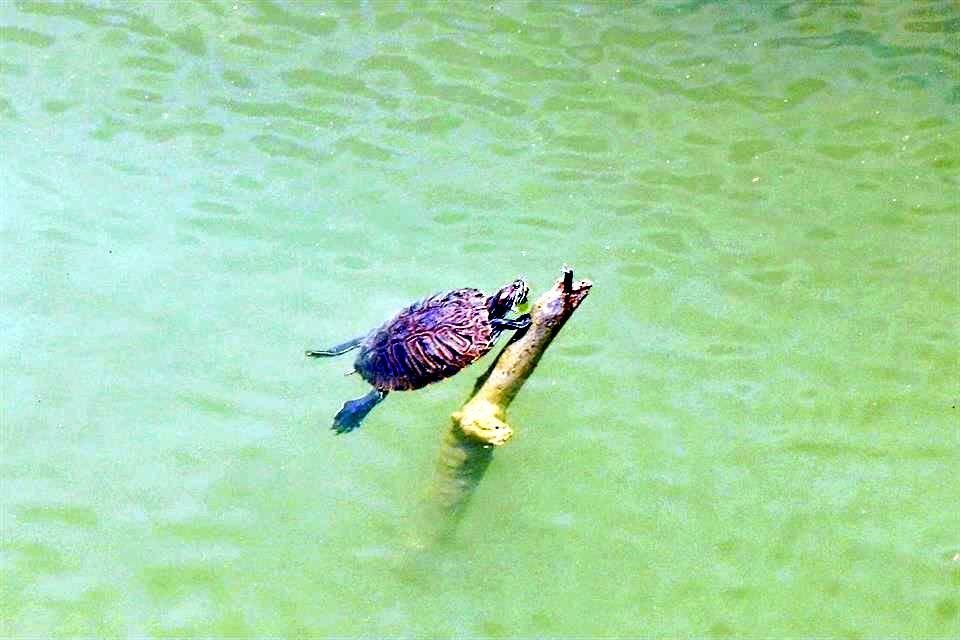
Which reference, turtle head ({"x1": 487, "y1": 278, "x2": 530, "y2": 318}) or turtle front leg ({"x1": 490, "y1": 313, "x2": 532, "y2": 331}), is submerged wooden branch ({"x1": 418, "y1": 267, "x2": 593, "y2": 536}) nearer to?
turtle front leg ({"x1": 490, "y1": 313, "x2": 532, "y2": 331})

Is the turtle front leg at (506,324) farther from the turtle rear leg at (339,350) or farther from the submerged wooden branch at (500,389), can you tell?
the turtle rear leg at (339,350)

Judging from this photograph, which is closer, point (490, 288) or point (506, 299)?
point (506, 299)

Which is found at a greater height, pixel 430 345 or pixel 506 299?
pixel 506 299

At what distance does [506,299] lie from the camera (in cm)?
418

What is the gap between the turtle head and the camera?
4.15m

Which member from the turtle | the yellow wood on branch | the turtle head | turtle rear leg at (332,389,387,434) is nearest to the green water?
turtle rear leg at (332,389,387,434)

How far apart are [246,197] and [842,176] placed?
3566 mm

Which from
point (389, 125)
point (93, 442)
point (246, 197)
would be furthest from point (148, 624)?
point (389, 125)

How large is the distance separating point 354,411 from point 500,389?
38.8 inches

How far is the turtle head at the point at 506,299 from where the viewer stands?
4148mm

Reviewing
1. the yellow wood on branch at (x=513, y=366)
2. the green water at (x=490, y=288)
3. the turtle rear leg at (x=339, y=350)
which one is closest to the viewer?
A: the yellow wood on branch at (x=513, y=366)

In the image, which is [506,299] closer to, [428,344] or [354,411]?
[428,344]

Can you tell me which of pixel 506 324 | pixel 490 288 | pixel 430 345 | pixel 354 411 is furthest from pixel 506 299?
pixel 354 411

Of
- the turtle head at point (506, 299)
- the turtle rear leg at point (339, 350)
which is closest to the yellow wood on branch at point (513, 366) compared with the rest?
the turtle head at point (506, 299)
